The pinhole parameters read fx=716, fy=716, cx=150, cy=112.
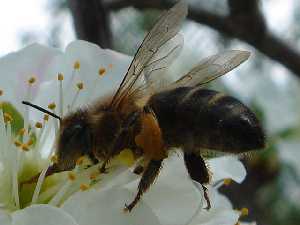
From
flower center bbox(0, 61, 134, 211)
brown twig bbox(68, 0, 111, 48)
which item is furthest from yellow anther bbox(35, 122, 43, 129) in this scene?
brown twig bbox(68, 0, 111, 48)

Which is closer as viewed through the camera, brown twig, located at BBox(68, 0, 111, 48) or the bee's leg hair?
the bee's leg hair

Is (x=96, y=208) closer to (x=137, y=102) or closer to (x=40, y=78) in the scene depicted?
(x=137, y=102)

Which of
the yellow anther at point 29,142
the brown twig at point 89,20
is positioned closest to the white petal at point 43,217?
the yellow anther at point 29,142

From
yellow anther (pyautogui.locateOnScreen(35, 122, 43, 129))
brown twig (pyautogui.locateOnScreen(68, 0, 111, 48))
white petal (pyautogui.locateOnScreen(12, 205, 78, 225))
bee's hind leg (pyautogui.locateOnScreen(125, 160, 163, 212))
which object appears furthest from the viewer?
brown twig (pyautogui.locateOnScreen(68, 0, 111, 48))

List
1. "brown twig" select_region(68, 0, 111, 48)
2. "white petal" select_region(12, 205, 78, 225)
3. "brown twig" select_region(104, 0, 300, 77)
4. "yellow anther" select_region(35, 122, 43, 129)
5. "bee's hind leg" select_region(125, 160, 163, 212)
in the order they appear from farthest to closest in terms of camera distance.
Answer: "brown twig" select_region(104, 0, 300, 77), "brown twig" select_region(68, 0, 111, 48), "yellow anther" select_region(35, 122, 43, 129), "bee's hind leg" select_region(125, 160, 163, 212), "white petal" select_region(12, 205, 78, 225)

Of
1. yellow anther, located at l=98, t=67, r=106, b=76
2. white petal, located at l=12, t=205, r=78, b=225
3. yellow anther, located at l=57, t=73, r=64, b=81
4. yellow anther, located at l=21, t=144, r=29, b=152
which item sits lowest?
yellow anther, located at l=21, t=144, r=29, b=152

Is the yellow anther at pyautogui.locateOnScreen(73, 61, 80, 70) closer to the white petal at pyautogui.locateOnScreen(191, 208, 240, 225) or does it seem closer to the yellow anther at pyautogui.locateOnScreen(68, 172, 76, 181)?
the yellow anther at pyautogui.locateOnScreen(68, 172, 76, 181)

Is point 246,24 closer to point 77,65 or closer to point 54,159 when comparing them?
point 77,65
